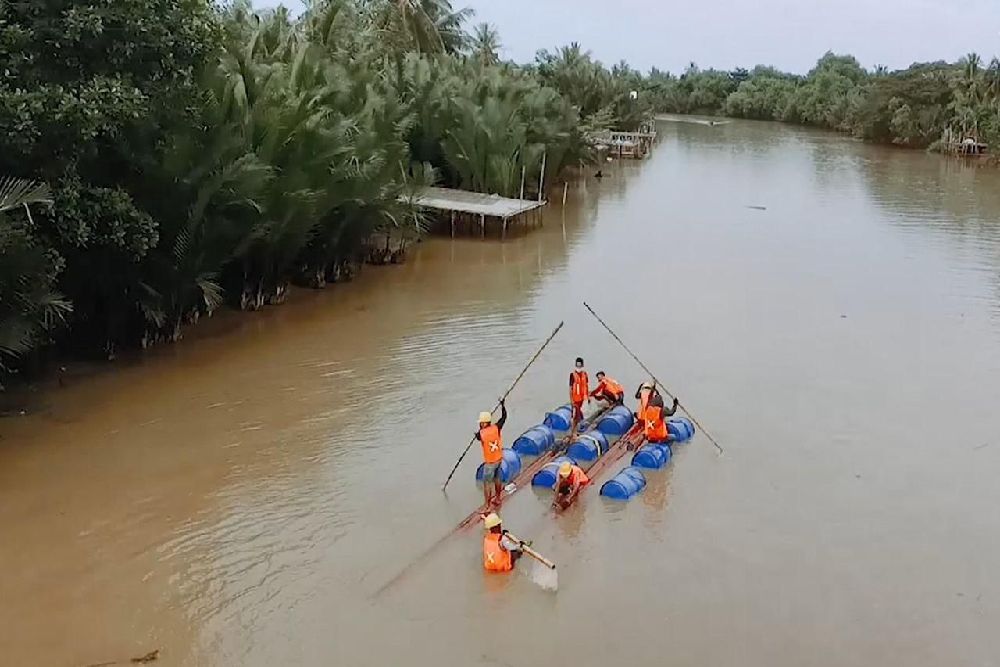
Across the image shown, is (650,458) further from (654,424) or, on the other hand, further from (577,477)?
(577,477)

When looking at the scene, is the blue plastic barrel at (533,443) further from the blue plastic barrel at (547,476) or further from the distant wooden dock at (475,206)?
the distant wooden dock at (475,206)

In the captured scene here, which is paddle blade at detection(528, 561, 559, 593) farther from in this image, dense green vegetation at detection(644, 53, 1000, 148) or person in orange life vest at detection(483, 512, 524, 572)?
dense green vegetation at detection(644, 53, 1000, 148)

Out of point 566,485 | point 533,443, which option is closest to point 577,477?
point 566,485

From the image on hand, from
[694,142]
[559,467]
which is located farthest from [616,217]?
[694,142]

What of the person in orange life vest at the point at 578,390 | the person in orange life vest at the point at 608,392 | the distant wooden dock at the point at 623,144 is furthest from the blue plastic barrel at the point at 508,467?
the distant wooden dock at the point at 623,144

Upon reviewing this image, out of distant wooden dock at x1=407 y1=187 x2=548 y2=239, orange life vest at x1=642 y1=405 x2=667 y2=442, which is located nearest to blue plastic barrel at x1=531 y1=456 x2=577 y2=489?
orange life vest at x1=642 y1=405 x2=667 y2=442

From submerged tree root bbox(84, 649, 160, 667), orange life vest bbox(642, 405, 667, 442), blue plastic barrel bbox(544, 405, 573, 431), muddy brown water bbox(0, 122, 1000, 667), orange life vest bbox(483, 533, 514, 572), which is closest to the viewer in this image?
submerged tree root bbox(84, 649, 160, 667)
